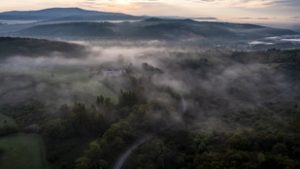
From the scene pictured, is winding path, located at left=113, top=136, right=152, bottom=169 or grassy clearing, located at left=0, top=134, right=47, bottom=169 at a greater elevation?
winding path, located at left=113, top=136, right=152, bottom=169

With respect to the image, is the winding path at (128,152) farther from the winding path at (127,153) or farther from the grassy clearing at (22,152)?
the grassy clearing at (22,152)

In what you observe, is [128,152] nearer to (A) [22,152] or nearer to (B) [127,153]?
(B) [127,153]

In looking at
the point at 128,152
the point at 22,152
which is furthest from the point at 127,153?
the point at 22,152

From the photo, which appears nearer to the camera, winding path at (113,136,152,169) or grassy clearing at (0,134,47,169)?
grassy clearing at (0,134,47,169)

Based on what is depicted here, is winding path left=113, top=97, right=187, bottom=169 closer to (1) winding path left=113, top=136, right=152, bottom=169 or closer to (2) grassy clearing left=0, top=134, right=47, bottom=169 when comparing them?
(1) winding path left=113, top=136, right=152, bottom=169

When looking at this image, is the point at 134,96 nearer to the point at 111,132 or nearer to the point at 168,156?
the point at 111,132

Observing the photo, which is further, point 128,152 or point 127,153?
point 128,152

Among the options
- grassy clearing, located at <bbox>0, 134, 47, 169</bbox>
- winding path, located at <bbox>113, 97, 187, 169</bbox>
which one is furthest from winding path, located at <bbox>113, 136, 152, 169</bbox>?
grassy clearing, located at <bbox>0, 134, 47, 169</bbox>

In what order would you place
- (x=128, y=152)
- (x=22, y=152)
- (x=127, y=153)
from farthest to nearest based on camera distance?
(x=128, y=152) < (x=127, y=153) < (x=22, y=152)

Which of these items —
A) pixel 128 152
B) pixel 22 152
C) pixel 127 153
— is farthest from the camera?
pixel 128 152
